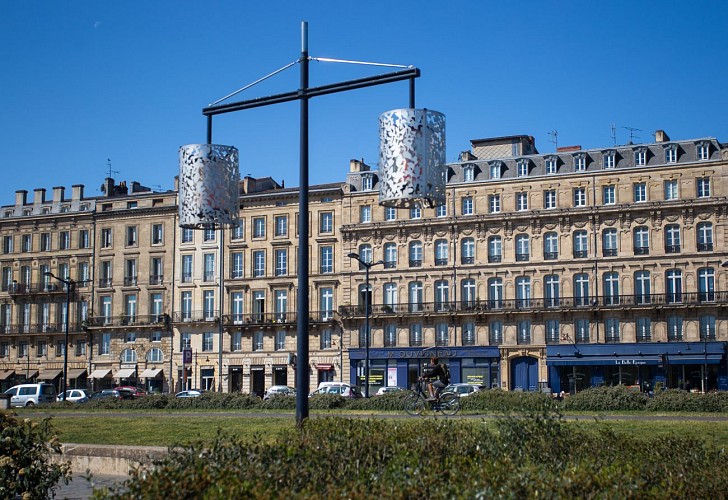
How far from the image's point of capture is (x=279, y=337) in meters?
66.0

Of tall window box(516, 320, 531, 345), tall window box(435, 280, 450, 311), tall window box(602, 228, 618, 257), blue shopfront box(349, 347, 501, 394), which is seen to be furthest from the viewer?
tall window box(435, 280, 450, 311)

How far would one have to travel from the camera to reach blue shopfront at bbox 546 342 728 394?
54.8m

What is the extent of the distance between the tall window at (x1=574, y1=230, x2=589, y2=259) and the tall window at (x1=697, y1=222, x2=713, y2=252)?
21.1 feet

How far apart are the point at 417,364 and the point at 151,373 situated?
63.9 ft

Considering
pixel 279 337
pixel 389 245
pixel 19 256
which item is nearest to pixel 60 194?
pixel 19 256

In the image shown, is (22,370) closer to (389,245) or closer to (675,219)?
(389,245)

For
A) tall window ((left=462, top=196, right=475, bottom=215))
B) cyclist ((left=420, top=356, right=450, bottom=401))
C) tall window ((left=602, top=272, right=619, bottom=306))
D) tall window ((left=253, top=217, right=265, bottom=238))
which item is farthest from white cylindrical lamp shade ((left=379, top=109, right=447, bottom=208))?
tall window ((left=253, top=217, right=265, bottom=238))

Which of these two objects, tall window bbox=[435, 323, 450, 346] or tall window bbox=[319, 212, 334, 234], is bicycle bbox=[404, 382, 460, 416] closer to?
tall window bbox=[435, 323, 450, 346]

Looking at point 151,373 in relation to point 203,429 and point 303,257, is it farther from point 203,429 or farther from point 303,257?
point 303,257

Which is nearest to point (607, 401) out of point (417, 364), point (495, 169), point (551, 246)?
point (551, 246)

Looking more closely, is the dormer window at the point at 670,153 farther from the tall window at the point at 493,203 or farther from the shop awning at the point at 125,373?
the shop awning at the point at 125,373

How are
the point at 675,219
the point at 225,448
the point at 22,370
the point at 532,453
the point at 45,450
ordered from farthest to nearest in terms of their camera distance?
the point at 22,370 < the point at 675,219 < the point at 45,450 < the point at 532,453 < the point at 225,448

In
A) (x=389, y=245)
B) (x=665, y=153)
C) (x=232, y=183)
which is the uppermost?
(x=665, y=153)

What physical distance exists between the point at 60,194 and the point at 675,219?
45625 millimetres
